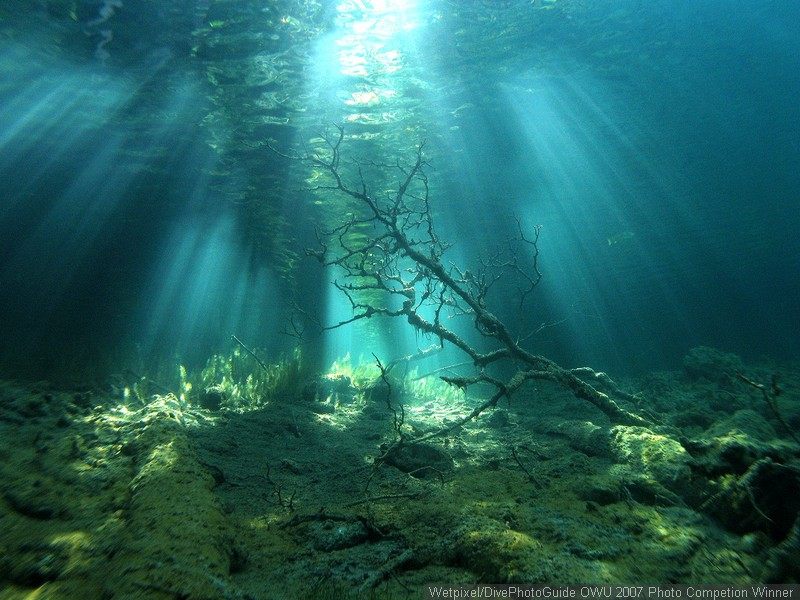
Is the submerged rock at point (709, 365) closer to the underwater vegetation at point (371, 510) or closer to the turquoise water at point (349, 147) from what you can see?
the turquoise water at point (349, 147)

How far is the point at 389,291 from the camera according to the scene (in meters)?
7.67

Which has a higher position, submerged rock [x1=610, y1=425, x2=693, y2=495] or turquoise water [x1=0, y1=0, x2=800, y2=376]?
turquoise water [x1=0, y1=0, x2=800, y2=376]

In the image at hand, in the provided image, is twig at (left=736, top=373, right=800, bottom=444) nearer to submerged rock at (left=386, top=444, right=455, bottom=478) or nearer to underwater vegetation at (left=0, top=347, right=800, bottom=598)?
underwater vegetation at (left=0, top=347, right=800, bottom=598)

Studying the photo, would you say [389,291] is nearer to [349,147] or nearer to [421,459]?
[421,459]

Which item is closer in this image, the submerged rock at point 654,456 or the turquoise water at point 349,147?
the submerged rock at point 654,456

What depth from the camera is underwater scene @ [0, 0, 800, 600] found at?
2.98m

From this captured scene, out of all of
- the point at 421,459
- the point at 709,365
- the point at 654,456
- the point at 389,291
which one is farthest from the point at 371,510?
the point at 709,365

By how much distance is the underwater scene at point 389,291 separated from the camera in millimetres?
2982

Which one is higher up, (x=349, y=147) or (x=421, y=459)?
(x=349, y=147)

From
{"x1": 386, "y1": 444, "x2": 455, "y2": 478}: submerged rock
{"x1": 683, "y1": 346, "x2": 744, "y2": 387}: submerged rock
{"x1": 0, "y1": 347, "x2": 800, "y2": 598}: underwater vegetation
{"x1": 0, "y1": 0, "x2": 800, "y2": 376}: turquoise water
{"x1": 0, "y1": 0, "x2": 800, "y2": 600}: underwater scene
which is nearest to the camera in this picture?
{"x1": 0, "y1": 347, "x2": 800, "y2": 598}: underwater vegetation

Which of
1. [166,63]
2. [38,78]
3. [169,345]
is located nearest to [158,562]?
[166,63]

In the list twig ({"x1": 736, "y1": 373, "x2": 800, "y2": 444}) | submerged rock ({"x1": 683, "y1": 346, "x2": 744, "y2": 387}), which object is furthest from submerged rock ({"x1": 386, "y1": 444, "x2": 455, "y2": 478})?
submerged rock ({"x1": 683, "y1": 346, "x2": 744, "y2": 387})

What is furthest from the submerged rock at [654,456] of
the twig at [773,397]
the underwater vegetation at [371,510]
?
the twig at [773,397]

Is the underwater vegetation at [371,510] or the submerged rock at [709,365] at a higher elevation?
the submerged rock at [709,365]
